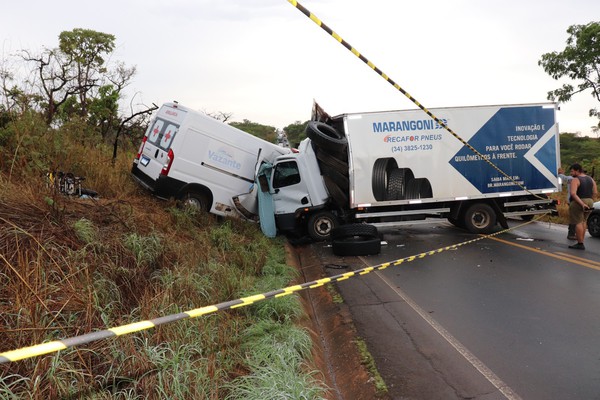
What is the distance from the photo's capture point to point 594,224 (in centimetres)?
1080

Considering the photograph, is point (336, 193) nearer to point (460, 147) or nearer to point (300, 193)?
point (300, 193)

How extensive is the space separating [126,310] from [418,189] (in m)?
8.94

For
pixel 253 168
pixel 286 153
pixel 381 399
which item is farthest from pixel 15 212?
pixel 286 153

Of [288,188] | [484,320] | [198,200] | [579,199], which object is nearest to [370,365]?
[484,320]

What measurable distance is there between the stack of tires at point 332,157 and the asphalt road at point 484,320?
2.67m

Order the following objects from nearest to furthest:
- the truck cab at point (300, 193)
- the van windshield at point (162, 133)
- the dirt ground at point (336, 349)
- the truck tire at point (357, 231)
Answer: the dirt ground at point (336, 349)
the truck tire at point (357, 231)
the van windshield at point (162, 133)
the truck cab at point (300, 193)

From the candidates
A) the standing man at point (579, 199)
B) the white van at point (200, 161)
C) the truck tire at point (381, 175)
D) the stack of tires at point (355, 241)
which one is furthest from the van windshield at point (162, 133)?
the standing man at point (579, 199)

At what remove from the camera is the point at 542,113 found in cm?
1195

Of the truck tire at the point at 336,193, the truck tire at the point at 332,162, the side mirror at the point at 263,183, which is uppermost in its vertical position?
the truck tire at the point at 332,162

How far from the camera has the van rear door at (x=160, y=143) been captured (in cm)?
1162

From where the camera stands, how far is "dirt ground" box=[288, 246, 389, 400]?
402 cm

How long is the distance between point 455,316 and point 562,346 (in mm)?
1277

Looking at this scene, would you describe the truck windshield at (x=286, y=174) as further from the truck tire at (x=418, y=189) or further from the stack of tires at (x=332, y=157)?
the truck tire at (x=418, y=189)

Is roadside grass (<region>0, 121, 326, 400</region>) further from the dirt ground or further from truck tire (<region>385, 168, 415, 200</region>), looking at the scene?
truck tire (<region>385, 168, 415, 200</region>)
